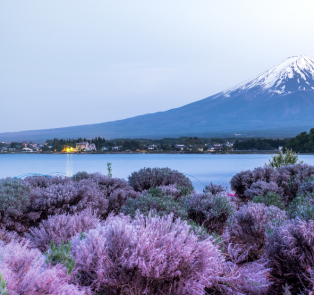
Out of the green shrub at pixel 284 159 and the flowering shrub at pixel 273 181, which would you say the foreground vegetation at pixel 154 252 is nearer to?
the flowering shrub at pixel 273 181

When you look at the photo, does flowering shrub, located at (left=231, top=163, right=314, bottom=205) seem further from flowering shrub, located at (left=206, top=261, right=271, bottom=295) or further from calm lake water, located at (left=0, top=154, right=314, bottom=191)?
calm lake water, located at (left=0, top=154, right=314, bottom=191)

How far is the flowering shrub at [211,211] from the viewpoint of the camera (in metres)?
4.63

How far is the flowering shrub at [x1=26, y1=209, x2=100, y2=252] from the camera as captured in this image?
10.9ft

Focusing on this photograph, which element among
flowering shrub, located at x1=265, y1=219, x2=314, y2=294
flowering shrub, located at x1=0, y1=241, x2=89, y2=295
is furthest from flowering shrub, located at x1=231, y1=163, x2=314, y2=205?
flowering shrub, located at x1=0, y1=241, x2=89, y2=295

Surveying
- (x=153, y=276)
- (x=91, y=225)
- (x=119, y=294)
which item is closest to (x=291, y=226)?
(x=153, y=276)

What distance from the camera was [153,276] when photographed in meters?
2.22

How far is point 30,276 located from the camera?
1745mm

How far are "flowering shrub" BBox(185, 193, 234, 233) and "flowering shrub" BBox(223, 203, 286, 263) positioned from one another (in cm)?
44

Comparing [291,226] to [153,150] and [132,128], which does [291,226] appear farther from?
[132,128]

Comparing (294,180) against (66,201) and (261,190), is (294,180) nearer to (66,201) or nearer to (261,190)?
(261,190)

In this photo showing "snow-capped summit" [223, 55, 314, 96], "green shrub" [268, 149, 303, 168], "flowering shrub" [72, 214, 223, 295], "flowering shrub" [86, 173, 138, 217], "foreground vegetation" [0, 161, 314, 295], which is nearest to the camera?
"foreground vegetation" [0, 161, 314, 295]

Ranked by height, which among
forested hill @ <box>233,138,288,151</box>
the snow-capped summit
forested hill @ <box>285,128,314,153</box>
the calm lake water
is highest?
the snow-capped summit

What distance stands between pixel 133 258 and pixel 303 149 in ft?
127

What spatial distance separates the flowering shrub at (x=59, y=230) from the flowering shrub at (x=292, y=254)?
64.4 inches
